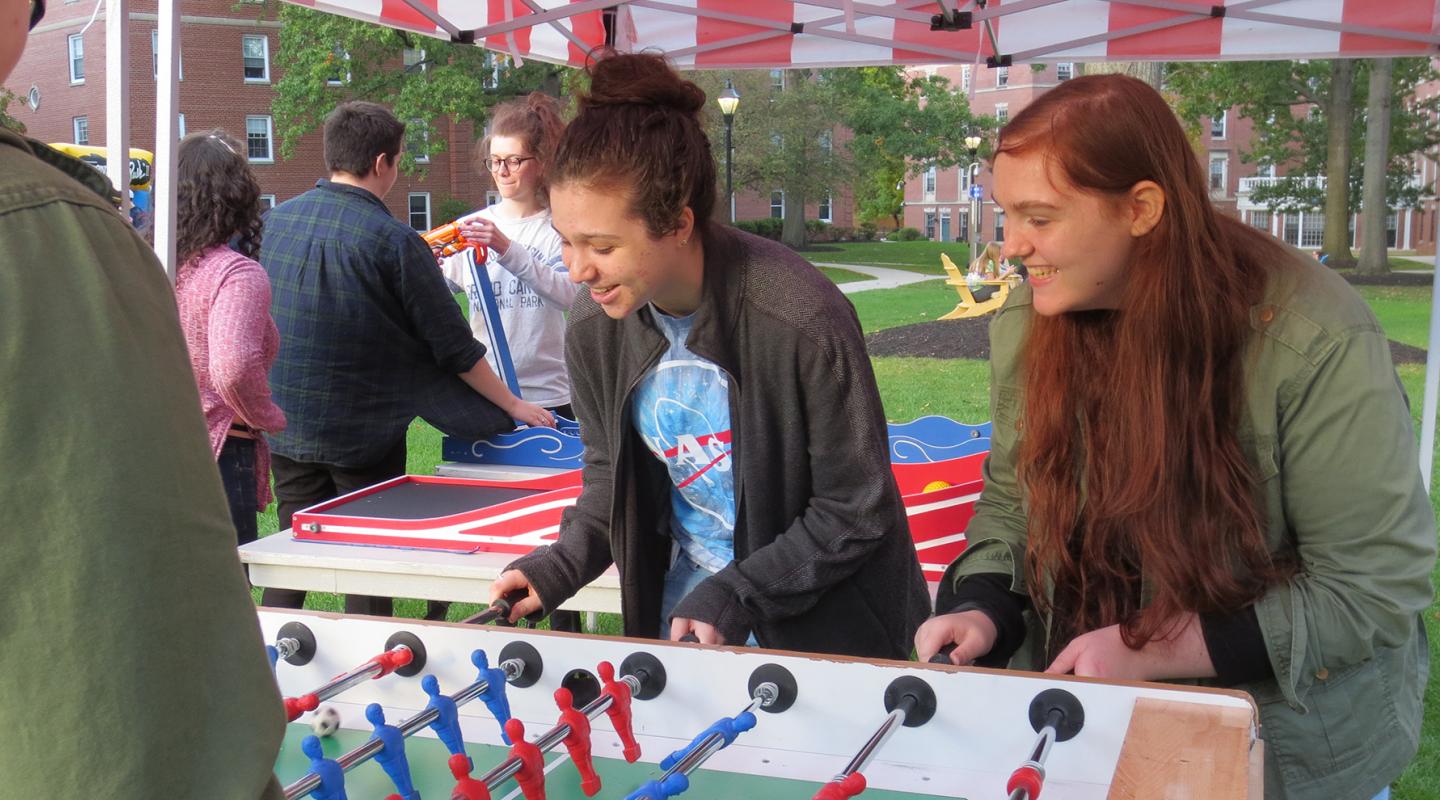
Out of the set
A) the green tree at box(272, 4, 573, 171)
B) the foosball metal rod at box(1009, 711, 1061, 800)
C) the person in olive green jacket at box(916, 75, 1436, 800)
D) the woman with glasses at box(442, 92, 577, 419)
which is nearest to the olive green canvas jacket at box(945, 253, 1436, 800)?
the person in olive green jacket at box(916, 75, 1436, 800)

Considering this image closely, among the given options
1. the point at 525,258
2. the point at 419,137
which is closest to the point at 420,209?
the point at 419,137

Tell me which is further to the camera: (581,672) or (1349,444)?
(581,672)

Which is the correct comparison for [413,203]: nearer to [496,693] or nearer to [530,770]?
[496,693]

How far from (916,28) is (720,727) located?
417cm

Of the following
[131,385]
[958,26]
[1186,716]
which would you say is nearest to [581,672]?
[1186,716]

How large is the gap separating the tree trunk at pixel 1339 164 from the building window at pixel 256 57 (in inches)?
985

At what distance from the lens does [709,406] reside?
2176mm

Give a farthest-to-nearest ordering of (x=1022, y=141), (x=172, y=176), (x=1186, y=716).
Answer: (x=172, y=176)
(x=1022, y=141)
(x=1186, y=716)

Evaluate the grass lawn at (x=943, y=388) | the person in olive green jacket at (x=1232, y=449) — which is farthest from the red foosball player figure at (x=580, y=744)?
the grass lawn at (x=943, y=388)

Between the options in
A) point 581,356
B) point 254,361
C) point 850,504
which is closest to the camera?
point 850,504

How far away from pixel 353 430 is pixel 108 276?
10.1ft

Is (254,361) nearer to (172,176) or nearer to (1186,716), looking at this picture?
(172,176)

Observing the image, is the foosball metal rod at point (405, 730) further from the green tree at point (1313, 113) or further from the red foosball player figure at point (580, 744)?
the green tree at point (1313, 113)

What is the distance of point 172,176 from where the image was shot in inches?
111
